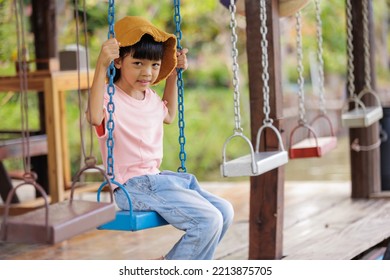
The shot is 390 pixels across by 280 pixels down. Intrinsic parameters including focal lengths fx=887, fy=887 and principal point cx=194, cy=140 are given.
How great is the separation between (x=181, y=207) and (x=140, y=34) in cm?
68

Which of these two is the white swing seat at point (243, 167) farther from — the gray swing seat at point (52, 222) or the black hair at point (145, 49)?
the gray swing seat at point (52, 222)

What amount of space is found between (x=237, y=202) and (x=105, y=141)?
2.93m

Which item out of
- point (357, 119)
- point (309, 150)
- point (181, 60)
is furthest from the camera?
point (357, 119)

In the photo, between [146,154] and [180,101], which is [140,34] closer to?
[180,101]

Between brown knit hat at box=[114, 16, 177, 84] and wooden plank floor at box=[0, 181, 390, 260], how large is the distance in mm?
1275

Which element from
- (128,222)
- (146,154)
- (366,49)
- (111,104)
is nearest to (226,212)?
(146,154)

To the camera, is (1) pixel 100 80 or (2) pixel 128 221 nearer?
(2) pixel 128 221

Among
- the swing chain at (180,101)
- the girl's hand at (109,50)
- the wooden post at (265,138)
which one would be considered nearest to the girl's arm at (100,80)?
the girl's hand at (109,50)

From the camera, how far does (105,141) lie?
3.46 m

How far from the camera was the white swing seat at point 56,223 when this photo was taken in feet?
8.19

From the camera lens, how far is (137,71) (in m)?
3.49

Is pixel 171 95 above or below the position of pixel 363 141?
above

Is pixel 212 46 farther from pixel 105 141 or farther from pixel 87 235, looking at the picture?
pixel 105 141
